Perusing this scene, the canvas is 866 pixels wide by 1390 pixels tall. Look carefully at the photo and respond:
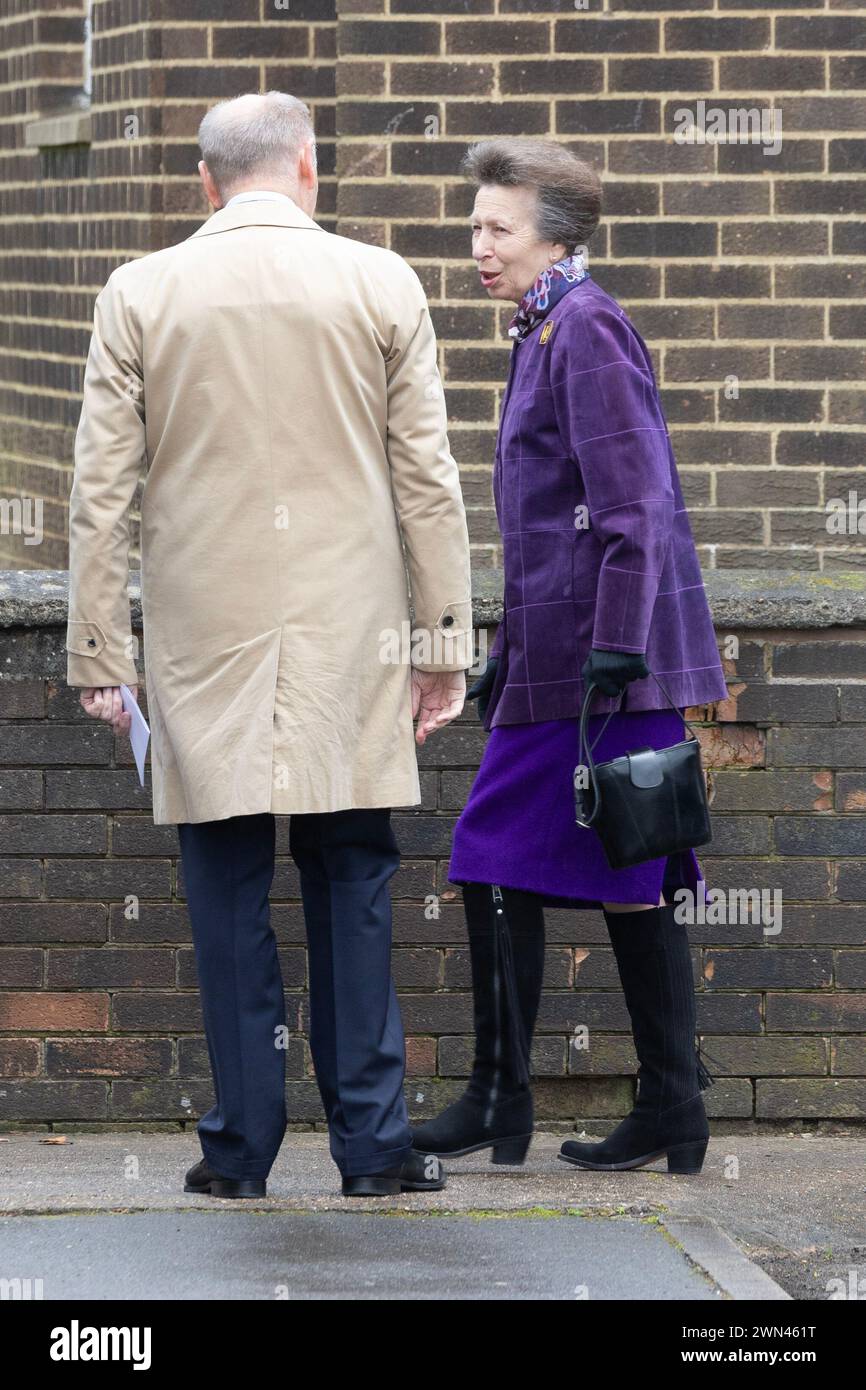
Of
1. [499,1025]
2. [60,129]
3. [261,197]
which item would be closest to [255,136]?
[261,197]

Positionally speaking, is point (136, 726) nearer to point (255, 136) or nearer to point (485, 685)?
point (485, 685)

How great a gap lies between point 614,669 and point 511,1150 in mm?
1066

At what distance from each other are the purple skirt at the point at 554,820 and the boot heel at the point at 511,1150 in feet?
1.69

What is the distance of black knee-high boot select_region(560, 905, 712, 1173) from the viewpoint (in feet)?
13.8

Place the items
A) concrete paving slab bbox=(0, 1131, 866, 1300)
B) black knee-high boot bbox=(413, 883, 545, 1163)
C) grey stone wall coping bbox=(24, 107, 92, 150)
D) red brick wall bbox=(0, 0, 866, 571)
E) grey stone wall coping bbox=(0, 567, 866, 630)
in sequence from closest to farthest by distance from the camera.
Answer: concrete paving slab bbox=(0, 1131, 866, 1300)
black knee-high boot bbox=(413, 883, 545, 1163)
grey stone wall coping bbox=(0, 567, 866, 630)
red brick wall bbox=(0, 0, 866, 571)
grey stone wall coping bbox=(24, 107, 92, 150)

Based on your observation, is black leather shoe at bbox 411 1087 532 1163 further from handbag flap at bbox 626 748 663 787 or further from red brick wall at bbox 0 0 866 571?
red brick wall at bbox 0 0 866 571

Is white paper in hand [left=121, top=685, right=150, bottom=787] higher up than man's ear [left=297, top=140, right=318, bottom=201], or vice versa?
man's ear [left=297, top=140, right=318, bottom=201]

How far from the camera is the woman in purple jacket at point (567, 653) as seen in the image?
3.95 m

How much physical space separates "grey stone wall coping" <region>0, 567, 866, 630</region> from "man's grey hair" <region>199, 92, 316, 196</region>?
1.20 meters

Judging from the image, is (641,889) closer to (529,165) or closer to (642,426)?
(642,426)

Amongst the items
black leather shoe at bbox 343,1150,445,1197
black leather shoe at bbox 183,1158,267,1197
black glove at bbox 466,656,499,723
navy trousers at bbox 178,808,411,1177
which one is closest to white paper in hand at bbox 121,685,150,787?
navy trousers at bbox 178,808,411,1177

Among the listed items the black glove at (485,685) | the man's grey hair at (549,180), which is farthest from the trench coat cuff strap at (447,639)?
the man's grey hair at (549,180)

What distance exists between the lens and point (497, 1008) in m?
4.21

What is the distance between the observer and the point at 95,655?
383cm
